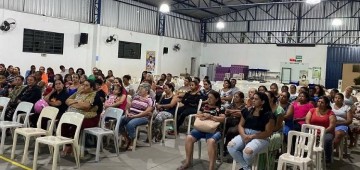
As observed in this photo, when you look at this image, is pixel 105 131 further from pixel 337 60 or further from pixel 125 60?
pixel 337 60

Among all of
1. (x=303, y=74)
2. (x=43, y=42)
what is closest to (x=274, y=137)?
(x=43, y=42)

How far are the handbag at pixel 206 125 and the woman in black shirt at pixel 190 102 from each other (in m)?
2.02

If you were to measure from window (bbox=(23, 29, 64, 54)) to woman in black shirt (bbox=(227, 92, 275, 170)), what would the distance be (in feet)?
29.1

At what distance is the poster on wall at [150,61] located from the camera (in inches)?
632

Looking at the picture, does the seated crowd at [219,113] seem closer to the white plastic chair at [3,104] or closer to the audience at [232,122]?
the audience at [232,122]

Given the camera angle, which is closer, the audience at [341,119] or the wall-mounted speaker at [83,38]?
the audience at [341,119]

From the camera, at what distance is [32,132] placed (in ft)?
14.4

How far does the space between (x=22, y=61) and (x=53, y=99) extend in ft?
20.8

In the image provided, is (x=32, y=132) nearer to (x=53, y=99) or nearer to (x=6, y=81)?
(x=53, y=99)

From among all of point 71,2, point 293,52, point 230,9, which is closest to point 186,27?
point 230,9

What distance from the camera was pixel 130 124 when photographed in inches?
210

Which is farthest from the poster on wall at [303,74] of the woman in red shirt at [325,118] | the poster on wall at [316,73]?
the woman in red shirt at [325,118]

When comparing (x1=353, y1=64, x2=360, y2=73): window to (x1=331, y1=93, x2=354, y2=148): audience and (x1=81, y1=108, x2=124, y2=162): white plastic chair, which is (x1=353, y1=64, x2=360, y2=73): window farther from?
(x1=81, y1=108, x2=124, y2=162): white plastic chair

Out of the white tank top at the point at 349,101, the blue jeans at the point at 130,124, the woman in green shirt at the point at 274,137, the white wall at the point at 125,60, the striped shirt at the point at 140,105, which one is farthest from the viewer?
the white wall at the point at 125,60
